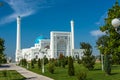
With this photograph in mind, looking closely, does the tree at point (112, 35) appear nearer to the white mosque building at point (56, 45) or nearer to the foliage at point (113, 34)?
the foliage at point (113, 34)

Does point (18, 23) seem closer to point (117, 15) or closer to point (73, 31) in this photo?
point (73, 31)

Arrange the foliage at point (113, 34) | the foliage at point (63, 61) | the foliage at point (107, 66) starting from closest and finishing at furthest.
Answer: the foliage at point (113, 34)
the foliage at point (107, 66)
the foliage at point (63, 61)

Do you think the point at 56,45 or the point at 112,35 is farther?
the point at 56,45

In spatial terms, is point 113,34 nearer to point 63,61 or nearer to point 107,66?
point 107,66

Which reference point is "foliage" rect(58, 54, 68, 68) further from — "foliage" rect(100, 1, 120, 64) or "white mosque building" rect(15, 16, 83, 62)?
"white mosque building" rect(15, 16, 83, 62)

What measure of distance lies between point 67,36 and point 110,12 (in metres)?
96.7

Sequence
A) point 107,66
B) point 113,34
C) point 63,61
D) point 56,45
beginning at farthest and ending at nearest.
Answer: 1. point 56,45
2. point 63,61
3. point 107,66
4. point 113,34

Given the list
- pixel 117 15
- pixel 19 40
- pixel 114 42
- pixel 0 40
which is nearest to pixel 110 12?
pixel 117 15

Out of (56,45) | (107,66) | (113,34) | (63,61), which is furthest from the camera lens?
(56,45)

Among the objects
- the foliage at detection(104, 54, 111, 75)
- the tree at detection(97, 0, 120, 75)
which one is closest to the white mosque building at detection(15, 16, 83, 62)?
the foliage at detection(104, 54, 111, 75)

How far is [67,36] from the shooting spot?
109 meters

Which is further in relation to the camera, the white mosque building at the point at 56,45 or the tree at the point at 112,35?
the white mosque building at the point at 56,45

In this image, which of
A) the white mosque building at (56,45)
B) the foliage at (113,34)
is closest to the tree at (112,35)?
the foliage at (113,34)

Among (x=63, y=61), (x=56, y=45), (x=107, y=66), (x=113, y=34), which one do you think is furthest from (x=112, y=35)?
(x=56, y=45)
